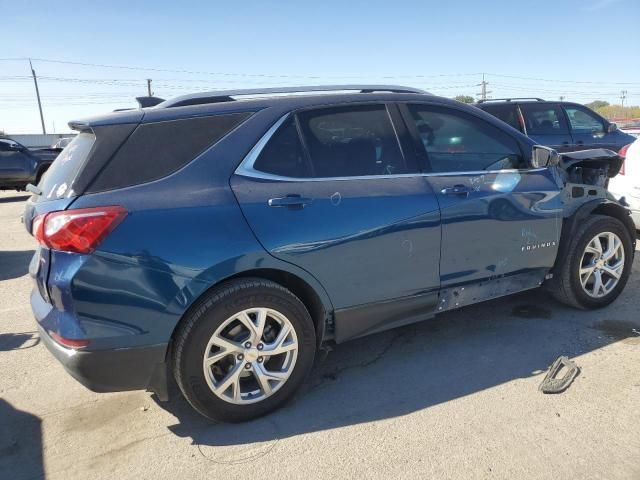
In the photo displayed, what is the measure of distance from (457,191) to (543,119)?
6.68 meters

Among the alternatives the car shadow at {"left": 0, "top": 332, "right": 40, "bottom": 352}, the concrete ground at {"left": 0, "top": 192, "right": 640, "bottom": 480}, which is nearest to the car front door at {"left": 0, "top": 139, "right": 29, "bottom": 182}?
the car shadow at {"left": 0, "top": 332, "right": 40, "bottom": 352}

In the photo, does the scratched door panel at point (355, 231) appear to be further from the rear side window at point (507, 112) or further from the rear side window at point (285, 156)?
the rear side window at point (507, 112)

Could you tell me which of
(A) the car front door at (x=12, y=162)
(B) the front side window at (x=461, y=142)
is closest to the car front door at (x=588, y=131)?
(B) the front side window at (x=461, y=142)

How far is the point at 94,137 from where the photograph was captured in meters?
2.63

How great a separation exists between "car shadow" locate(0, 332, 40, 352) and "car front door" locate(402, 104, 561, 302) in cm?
328

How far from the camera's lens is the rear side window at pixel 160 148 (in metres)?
2.57

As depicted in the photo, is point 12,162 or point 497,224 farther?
point 12,162

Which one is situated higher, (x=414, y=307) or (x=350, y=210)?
(x=350, y=210)

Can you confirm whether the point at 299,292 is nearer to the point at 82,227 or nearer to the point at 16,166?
the point at 82,227

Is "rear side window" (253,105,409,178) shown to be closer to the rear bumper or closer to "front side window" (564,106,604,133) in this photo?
the rear bumper

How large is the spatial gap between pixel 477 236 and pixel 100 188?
2.40 meters

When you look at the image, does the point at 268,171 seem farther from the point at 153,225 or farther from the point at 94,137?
the point at 94,137

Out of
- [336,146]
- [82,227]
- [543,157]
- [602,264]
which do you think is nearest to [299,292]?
[336,146]

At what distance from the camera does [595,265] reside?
418 centimetres
